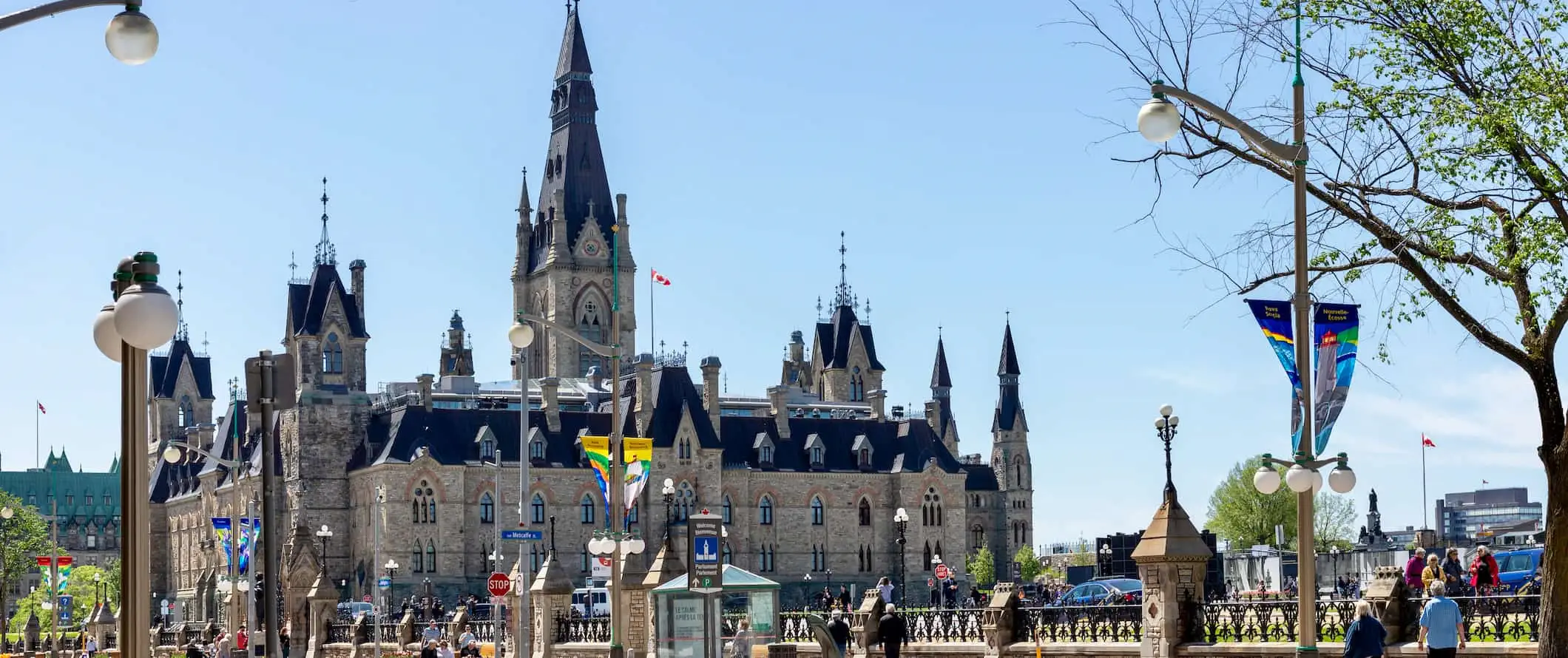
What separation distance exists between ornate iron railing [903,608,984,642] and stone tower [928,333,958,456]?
3852 inches

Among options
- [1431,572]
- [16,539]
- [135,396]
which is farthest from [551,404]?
[135,396]

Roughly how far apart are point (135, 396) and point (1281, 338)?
11.5m

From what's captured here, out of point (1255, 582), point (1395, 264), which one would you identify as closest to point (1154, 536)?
point (1395, 264)

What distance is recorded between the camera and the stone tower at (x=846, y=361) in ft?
445

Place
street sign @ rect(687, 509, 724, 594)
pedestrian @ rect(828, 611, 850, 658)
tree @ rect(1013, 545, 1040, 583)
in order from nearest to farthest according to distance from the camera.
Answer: street sign @ rect(687, 509, 724, 594) < pedestrian @ rect(828, 611, 850, 658) < tree @ rect(1013, 545, 1040, 583)

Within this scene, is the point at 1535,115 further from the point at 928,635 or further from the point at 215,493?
the point at 215,493

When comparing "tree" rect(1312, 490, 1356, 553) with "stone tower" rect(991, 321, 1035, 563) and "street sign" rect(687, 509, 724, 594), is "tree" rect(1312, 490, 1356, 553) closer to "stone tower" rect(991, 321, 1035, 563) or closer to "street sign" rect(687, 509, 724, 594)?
"stone tower" rect(991, 321, 1035, 563)

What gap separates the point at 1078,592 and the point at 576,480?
52644 millimetres

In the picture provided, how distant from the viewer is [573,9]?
127500 millimetres

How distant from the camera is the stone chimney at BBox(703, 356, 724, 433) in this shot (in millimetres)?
113562

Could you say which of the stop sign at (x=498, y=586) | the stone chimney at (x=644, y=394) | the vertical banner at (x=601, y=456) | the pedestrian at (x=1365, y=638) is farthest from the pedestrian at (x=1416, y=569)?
the stone chimney at (x=644, y=394)

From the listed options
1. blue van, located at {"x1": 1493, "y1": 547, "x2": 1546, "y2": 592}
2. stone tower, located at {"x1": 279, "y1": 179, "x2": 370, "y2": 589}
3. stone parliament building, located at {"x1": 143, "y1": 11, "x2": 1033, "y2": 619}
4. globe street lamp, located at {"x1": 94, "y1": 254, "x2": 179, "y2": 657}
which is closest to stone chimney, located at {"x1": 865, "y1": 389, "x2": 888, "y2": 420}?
stone parliament building, located at {"x1": 143, "y1": 11, "x2": 1033, "y2": 619}

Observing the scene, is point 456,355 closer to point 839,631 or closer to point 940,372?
point 940,372

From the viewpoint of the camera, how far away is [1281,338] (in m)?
19.2
